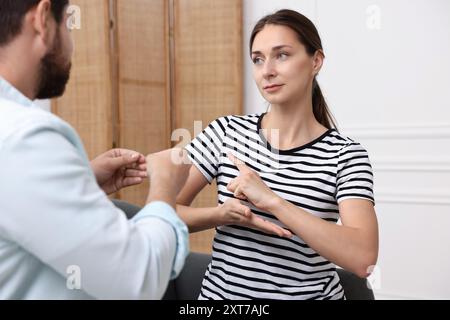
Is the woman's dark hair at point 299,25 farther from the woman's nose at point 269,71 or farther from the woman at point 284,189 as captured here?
the woman's nose at point 269,71

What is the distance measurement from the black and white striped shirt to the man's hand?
1.21 feet

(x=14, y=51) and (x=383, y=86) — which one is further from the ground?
(x=14, y=51)

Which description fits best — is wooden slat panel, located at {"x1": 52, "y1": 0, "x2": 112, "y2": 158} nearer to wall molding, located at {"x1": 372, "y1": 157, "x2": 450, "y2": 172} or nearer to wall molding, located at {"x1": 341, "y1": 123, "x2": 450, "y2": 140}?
wall molding, located at {"x1": 341, "y1": 123, "x2": 450, "y2": 140}

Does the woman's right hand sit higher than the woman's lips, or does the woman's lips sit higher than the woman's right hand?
the woman's lips

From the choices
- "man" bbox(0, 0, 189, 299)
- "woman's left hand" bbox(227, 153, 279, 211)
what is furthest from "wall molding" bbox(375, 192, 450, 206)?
"man" bbox(0, 0, 189, 299)

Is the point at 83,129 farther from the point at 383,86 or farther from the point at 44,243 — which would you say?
the point at 44,243

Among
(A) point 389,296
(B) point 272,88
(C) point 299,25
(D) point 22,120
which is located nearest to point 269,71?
(B) point 272,88

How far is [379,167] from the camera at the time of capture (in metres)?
3.14

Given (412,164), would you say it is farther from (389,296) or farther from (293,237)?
(293,237)

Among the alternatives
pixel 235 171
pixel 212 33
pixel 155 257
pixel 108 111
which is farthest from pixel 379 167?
pixel 155 257

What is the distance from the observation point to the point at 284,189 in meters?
1.39

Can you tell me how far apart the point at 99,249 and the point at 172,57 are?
2.92m

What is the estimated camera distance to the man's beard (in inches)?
33.1

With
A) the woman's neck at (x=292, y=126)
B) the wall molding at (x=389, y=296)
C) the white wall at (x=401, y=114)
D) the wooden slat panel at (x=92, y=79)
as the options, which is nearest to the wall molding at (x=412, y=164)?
the white wall at (x=401, y=114)
